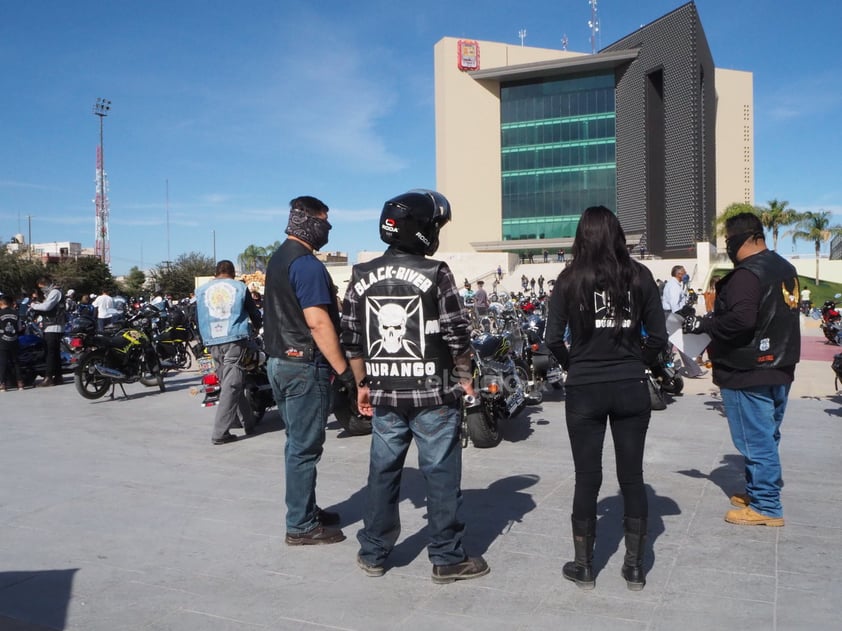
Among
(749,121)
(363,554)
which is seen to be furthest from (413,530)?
(749,121)

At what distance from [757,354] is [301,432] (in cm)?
270

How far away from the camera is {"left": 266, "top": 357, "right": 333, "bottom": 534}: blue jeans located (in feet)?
12.9

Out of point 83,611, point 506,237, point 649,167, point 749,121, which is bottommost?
point 83,611

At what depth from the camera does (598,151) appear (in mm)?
70000

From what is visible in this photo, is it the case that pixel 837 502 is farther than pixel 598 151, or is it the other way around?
pixel 598 151

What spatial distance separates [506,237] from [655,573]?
71463 millimetres

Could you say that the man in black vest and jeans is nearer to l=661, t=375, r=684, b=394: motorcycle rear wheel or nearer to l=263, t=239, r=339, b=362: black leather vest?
l=263, t=239, r=339, b=362: black leather vest

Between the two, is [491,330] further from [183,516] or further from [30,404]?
[30,404]

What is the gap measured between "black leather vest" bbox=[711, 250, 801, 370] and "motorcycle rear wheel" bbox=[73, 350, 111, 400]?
8567 millimetres

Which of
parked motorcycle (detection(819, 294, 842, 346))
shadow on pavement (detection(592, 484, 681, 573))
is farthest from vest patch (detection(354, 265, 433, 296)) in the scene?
parked motorcycle (detection(819, 294, 842, 346))

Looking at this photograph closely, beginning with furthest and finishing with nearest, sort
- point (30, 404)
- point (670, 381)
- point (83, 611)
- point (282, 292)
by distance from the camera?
point (30, 404) → point (670, 381) → point (282, 292) → point (83, 611)

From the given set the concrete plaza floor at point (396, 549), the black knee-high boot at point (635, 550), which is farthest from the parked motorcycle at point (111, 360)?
the black knee-high boot at point (635, 550)

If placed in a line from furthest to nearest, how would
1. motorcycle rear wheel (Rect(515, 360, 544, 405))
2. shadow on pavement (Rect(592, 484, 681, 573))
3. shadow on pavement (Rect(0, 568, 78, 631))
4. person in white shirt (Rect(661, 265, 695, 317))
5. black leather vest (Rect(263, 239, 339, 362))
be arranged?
person in white shirt (Rect(661, 265, 695, 317)), motorcycle rear wheel (Rect(515, 360, 544, 405)), black leather vest (Rect(263, 239, 339, 362)), shadow on pavement (Rect(592, 484, 681, 573)), shadow on pavement (Rect(0, 568, 78, 631))

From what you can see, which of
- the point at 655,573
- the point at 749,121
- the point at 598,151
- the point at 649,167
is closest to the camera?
the point at 655,573
